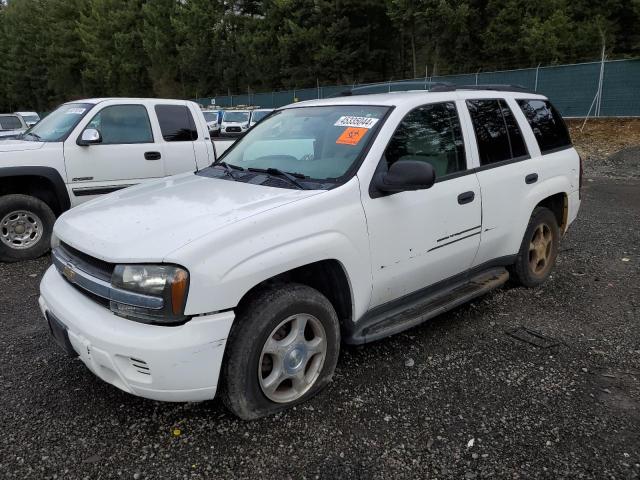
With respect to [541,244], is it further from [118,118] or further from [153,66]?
[153,66]

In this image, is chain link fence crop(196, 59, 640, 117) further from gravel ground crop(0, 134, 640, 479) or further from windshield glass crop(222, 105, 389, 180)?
gravel ground crop(0, 134, 640, 479)

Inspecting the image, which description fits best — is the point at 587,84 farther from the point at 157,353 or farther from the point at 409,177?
the point at 157,353

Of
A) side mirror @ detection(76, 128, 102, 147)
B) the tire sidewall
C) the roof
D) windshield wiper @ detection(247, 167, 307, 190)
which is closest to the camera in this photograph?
windshield wiper @ detection(247, 167, 307, 190)

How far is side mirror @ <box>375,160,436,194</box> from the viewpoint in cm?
287

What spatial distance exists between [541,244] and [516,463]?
263cm

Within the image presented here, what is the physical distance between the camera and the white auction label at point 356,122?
10.7ft

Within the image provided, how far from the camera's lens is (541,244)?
4.59 meters

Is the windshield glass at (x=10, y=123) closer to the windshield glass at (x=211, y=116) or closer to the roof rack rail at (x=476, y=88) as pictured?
the windshield glass at (x=211, y=116)

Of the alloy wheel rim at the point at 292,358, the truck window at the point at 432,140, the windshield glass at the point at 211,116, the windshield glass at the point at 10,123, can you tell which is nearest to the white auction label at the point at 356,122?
the truck window at the point at 432,140

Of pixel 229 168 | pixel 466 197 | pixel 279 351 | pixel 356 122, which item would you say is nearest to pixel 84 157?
pixel 229 168

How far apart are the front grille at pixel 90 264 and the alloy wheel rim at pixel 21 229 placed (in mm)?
3443

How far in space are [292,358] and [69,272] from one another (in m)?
1.31

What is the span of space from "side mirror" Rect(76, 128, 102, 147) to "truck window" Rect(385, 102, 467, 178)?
13.8 feet

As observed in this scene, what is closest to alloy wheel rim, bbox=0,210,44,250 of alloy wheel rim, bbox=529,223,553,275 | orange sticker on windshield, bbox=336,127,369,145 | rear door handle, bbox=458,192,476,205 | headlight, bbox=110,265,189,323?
headlight, bbox=110,265,189,323
